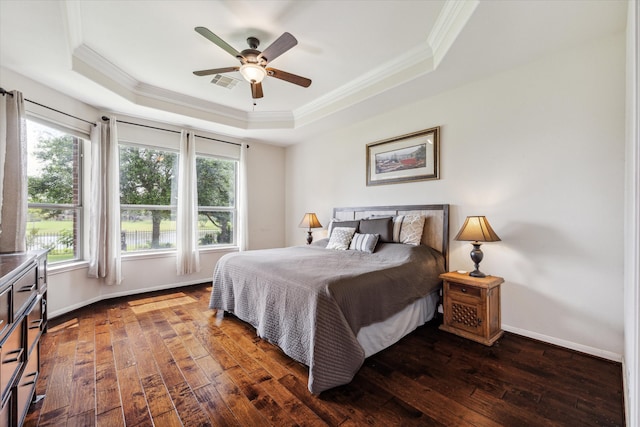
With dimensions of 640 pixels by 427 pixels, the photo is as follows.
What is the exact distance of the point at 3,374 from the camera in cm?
114

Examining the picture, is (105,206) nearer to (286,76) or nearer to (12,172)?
(12,172)

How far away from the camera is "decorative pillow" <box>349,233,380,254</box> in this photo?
3166mm

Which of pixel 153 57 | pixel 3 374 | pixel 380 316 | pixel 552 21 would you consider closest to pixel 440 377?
pixel 380 316

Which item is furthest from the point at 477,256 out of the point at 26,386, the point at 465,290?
the point at 26,386

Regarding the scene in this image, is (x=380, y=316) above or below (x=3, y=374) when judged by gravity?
below

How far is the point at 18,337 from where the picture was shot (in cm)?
137

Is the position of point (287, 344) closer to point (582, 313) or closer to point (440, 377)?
point (440, 377)

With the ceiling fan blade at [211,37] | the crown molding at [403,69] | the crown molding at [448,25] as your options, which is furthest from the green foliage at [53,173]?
the crown molding at [448,25]

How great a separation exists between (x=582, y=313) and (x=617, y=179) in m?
1.13

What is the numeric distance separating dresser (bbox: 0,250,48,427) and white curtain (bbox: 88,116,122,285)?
6.80 feet

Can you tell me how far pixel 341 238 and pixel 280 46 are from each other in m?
2.24

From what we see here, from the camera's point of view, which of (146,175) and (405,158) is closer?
(405,158)

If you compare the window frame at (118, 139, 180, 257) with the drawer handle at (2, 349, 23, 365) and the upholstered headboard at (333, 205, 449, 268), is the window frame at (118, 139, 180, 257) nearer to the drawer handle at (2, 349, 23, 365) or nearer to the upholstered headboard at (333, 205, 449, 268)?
the drawer handle at (2, 349, 23, 365)

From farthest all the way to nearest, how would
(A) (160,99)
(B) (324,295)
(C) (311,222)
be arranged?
1. (C) (311,222)
2. (A) (160,99)
3. (B) (324,295)
